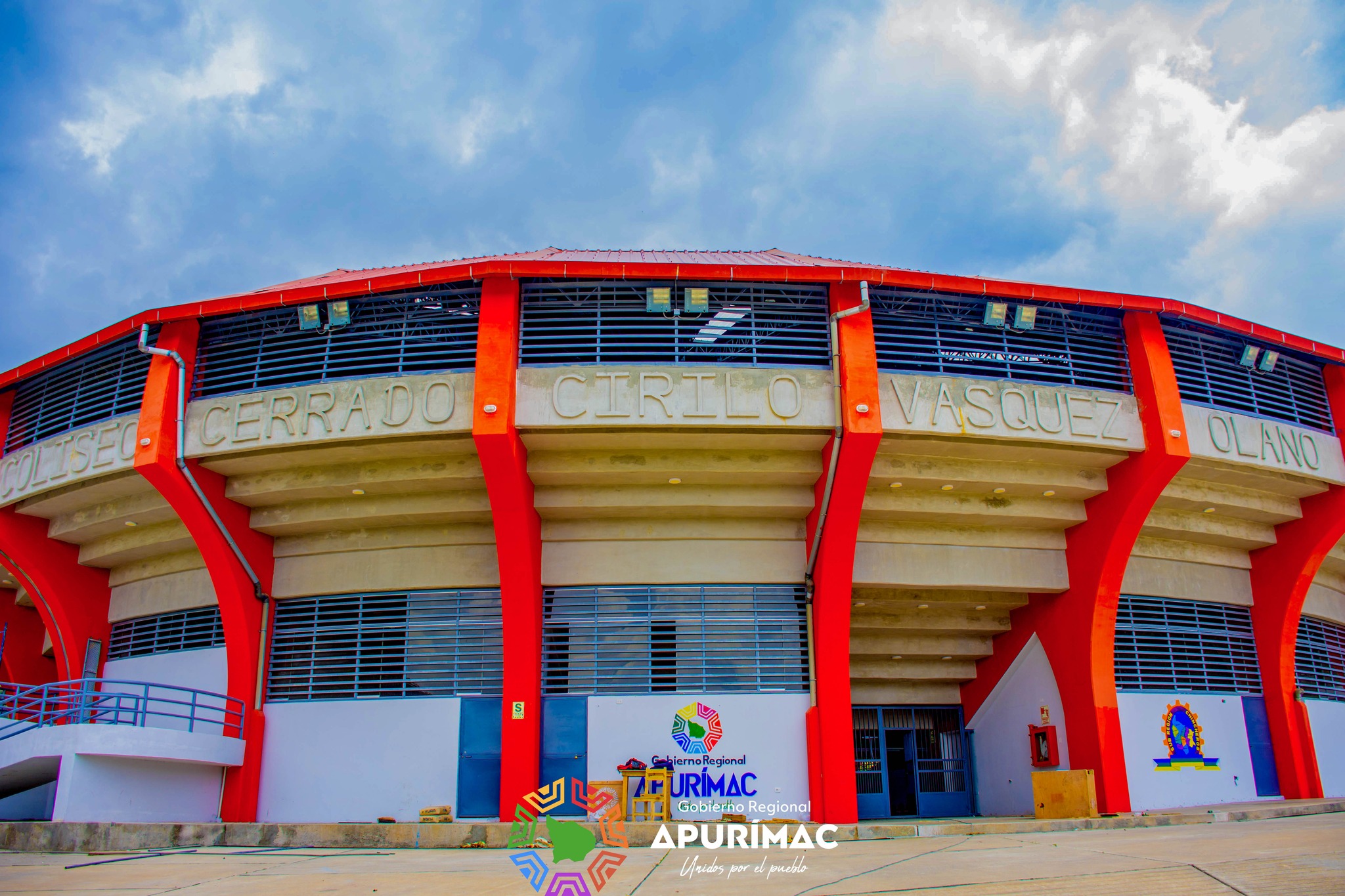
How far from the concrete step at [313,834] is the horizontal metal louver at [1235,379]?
887cm

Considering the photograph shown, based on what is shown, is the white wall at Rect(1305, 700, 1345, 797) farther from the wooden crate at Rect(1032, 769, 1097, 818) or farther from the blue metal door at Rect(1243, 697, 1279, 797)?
the wooden crate at Rect(1032, 769, 1097, 818)

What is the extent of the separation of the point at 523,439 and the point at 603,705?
4.84 metres

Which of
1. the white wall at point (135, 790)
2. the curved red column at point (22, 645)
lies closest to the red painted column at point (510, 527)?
the white wall at point (135, 790)

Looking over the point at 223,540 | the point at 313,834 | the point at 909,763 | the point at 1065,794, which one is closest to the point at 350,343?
the point at 223,540

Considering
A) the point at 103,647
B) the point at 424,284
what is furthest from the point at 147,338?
the point at 103,647

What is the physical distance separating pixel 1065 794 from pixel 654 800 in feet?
21.7

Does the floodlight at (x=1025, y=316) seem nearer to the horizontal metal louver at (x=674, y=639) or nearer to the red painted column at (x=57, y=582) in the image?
the horizontal metal louver at (x=674, y=639)

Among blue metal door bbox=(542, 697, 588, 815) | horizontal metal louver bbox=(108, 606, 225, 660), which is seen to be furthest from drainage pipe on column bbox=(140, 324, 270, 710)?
blue metal door bbox=(542, 697, 588, 815)

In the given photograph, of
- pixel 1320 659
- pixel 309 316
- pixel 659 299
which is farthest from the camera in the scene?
pixel 1320 659

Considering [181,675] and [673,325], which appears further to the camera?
[181,675]

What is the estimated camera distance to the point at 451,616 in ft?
57.4

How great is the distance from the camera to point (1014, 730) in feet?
63.1

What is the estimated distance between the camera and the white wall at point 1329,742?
65.1ft

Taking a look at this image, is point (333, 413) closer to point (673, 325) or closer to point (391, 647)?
point (391, 647)
